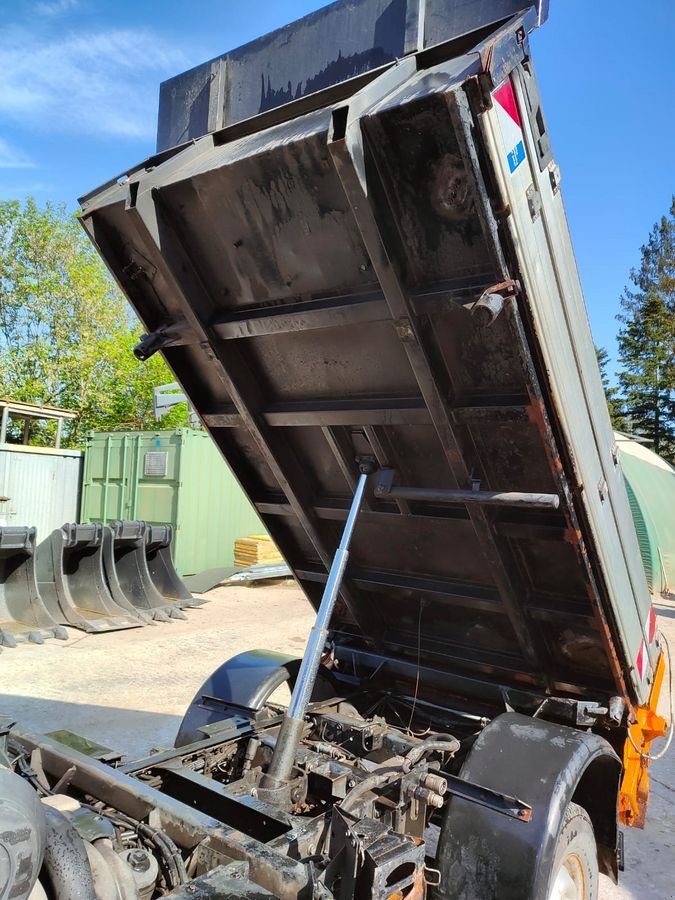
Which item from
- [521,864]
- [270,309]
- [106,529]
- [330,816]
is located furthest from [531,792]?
[106,529]

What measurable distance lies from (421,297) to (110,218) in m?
1.41

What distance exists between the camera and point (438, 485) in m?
3.23

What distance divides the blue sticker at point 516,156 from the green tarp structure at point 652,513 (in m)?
12.4

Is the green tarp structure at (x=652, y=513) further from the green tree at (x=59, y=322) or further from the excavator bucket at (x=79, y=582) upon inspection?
the green tree at (x=59, y=322)

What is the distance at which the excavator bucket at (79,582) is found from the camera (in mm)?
9336

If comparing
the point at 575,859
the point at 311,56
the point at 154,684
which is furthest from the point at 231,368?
the point at 154,684

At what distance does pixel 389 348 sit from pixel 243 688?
8.20 ft

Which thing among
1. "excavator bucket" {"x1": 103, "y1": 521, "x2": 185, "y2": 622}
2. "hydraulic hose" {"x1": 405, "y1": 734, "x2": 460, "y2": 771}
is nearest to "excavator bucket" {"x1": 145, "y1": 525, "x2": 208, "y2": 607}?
"excavator bucket" {"x1": 103, "y1": 521, "x2": 185, "y2": 622}

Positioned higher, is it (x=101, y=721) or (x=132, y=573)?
(x=132, y=573)

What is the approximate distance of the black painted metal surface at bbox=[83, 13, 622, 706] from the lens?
230 centimetres

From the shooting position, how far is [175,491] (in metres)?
13.8

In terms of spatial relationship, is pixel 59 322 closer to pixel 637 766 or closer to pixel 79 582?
pixel 79 582

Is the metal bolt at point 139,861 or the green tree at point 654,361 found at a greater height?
the green tree at point 654,361

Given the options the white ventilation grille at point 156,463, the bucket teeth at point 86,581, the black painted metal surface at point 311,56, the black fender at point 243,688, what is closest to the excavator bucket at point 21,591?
the bucket teeth at point 86,581
